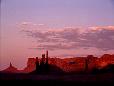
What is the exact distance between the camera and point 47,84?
416 inches

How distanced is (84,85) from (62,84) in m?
0.94

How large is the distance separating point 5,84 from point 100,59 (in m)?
43.4

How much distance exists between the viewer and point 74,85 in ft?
34.0

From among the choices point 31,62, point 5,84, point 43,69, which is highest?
point 5,84

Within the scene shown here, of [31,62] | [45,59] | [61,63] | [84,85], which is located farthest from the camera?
[31,62]

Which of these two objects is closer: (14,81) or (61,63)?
(14,81)

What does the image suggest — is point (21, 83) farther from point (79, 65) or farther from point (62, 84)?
point (79, 65)

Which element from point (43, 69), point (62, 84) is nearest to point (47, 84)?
point (62, 84)

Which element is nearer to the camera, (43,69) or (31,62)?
(43,69)

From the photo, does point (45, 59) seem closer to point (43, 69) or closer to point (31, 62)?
point (43, 69)

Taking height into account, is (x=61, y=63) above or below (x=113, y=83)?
below

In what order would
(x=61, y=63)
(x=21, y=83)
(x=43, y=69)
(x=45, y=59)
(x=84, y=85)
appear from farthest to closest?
(x=61, y=63) < (x=45, y=59) < (x=43, y=69) < (x=21, y=83) < (x=84, y=85)

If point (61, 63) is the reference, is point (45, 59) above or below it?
above

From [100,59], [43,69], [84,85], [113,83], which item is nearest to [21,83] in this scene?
[84,85]
